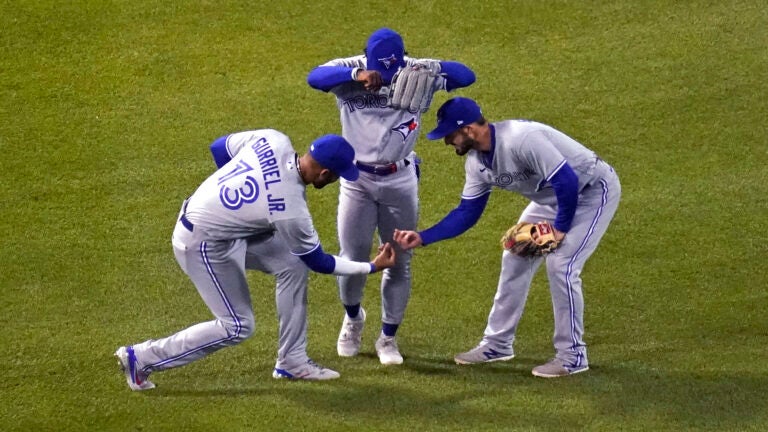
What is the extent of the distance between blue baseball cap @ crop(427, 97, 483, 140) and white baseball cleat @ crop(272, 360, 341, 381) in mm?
1639

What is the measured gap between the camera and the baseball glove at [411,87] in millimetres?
6785

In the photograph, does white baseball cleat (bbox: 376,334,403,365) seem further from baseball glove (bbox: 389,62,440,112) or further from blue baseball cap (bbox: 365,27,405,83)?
blue baseball cap (bbox: 365,27,405,83)

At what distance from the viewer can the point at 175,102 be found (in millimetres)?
10570

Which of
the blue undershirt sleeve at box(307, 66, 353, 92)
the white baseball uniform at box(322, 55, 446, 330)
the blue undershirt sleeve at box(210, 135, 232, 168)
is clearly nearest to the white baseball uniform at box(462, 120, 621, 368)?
the white baseball uniform at box(322, 55, 446, 330)

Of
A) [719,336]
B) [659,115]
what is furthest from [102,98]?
[719,336]

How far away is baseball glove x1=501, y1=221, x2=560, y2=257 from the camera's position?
6.96 metres

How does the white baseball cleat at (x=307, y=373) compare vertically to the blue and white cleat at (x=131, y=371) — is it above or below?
below

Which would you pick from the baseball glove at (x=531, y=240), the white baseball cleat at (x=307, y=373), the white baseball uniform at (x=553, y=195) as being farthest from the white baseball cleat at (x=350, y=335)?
the baseball glove at (x=531, y=240)

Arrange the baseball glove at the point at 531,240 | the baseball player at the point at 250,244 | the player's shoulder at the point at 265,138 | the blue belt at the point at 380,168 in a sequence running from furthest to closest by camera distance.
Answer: the blue belt at the point at 380,168 < the baseball glove at the point at 531,240 < the player's shoulder at the point at 265,138 < the baseball player at the point at 250,244

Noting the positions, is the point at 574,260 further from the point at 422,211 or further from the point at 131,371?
the point at 131,371

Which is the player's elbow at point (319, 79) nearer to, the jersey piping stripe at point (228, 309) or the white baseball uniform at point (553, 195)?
the white baseball uniform at point (553, 195)

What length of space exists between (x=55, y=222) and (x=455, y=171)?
3.31m

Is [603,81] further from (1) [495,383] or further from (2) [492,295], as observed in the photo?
(1) [495,383]

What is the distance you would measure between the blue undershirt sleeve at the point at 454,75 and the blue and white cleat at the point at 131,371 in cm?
253
